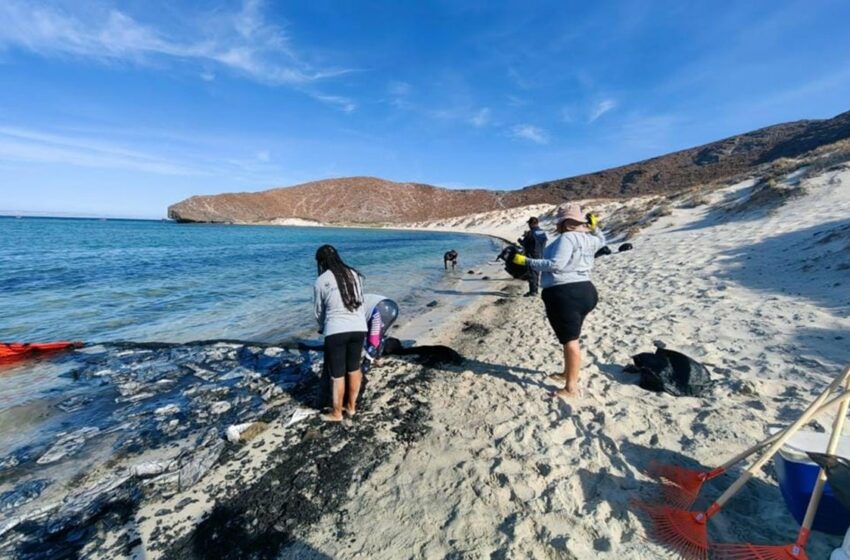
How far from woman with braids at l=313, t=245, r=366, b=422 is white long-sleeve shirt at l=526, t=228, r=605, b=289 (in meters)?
1.92

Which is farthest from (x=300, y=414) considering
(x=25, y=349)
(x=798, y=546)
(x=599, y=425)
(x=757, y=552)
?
(x=25, y=349)

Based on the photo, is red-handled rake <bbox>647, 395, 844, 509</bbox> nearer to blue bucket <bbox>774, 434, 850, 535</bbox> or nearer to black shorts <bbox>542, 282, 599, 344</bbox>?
blue bucket <bbox>774, 434, 850, 535</bbox>

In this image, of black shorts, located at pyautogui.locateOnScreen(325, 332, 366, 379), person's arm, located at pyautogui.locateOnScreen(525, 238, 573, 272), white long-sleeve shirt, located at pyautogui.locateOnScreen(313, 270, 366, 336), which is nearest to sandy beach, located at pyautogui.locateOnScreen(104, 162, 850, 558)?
black shorts, located at pyautogui.locateOnScreen(325, 332, 366, 379)

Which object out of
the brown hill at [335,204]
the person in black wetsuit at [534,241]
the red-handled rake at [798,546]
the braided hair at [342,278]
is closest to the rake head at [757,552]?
the red-handled rake at [798,546]

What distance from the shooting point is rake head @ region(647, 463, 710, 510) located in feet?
9.43

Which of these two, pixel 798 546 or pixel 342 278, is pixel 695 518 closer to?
pixel 798 546

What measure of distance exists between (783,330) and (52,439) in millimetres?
9442

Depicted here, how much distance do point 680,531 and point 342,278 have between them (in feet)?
11.2

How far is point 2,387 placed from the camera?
20.1 feet

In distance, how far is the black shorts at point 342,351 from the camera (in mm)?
4160

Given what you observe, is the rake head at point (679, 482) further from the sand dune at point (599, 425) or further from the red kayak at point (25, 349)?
the red kayak at point (25, 349)

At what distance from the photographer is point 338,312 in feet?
13.6

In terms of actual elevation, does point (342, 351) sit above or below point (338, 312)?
below

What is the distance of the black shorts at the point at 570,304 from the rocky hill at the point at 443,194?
2674 inches
